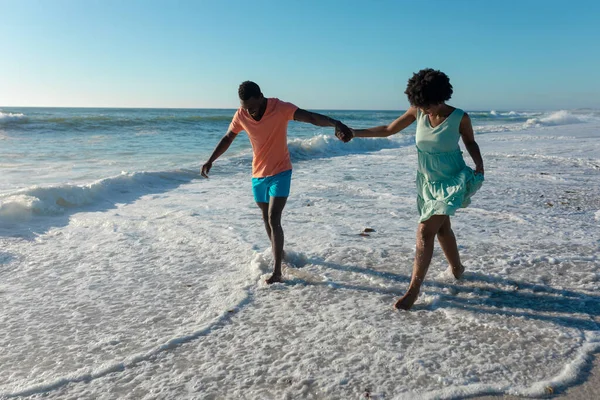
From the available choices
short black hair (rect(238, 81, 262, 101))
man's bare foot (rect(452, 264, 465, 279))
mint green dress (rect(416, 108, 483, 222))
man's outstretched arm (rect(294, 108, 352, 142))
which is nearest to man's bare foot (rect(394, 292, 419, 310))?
mint green dress (rect(416, 108, 483, 222))

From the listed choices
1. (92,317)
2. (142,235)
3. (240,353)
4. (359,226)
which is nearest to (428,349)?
(240,353)

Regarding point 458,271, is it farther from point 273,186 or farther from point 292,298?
point 273,186

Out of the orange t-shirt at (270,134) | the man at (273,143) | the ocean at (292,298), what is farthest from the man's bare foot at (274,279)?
the orange t-shirt at (270,134)

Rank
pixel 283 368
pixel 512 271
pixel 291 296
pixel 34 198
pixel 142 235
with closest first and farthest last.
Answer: pixel 283 368
pixel 291 296
pixel 512 271
pixel 142 235
pixel 34 198

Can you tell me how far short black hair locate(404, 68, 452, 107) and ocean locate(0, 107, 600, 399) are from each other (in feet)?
4.92

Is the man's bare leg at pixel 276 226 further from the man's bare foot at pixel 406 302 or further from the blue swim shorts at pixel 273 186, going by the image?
the man's bare foot at pixel 406 302

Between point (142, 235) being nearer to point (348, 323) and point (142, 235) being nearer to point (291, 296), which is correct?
point (291, 296)

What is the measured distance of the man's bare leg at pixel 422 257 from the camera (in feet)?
11.9

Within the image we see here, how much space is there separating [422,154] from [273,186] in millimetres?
1331

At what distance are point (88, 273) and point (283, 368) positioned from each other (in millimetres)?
2507

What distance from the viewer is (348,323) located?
136 inches

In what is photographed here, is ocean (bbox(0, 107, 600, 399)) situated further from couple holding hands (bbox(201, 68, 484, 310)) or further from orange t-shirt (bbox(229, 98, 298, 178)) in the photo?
orange t-shirt (bbox(229, 98, 298, 178))

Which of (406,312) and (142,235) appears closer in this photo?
(406,312)

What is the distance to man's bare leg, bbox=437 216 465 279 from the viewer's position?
3.97 metres
